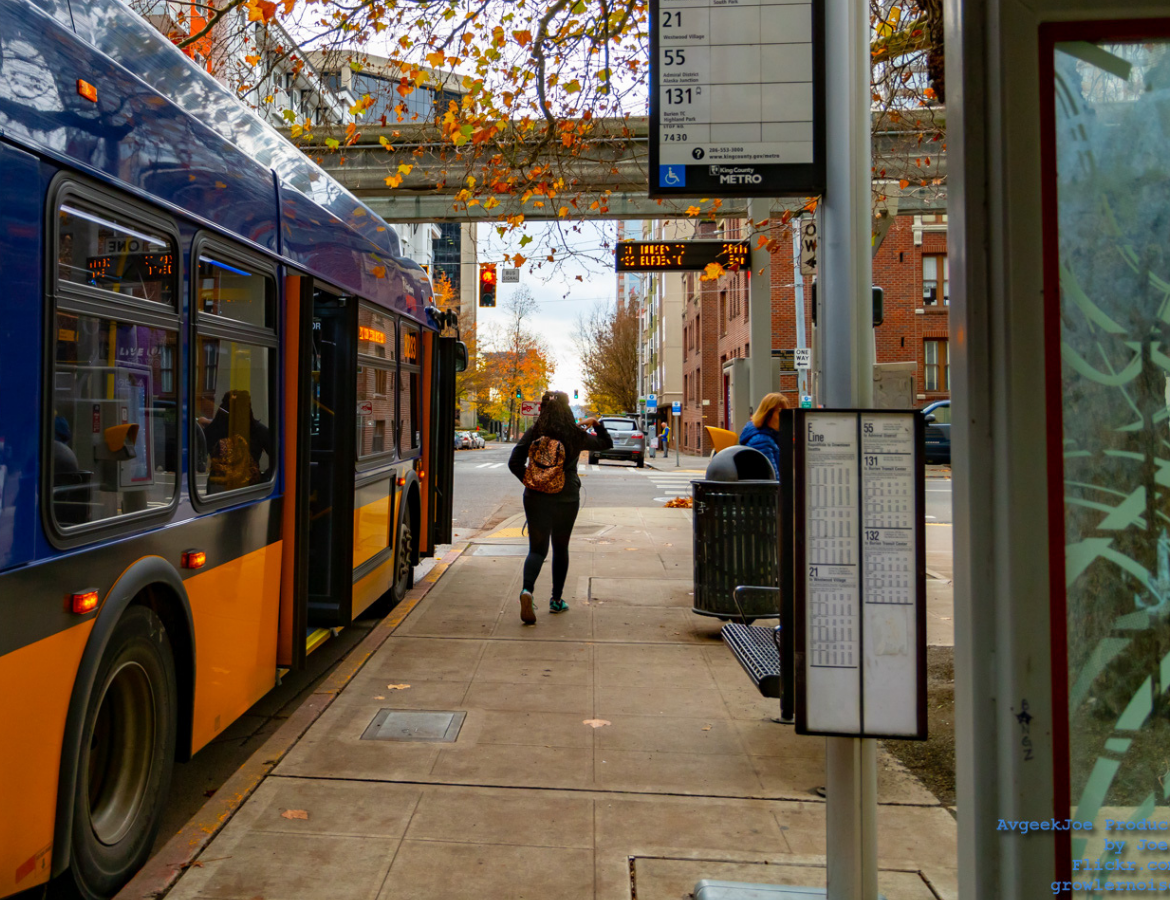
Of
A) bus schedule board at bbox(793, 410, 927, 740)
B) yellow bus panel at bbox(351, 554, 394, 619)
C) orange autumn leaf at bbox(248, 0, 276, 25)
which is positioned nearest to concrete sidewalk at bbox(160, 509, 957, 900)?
yellow bus panel at bbox(351, 554, 394, 619)

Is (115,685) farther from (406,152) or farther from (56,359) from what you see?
(406,152)

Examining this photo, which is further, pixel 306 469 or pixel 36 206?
pixel 306 469

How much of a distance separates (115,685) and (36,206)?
1.66 metres

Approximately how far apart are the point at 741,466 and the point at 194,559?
3954 mm

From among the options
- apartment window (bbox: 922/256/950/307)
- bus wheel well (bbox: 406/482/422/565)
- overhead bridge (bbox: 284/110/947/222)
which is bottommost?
bus wheel well (bbox: 406/482/422/565)

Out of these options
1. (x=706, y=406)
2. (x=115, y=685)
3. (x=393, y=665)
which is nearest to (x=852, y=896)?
(x=115, y=685)

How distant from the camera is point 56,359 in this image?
2.96m

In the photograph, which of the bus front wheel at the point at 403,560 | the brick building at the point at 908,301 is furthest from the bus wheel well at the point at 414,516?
the brick building at the point at 908,301

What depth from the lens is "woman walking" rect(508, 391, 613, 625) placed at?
7.65 m

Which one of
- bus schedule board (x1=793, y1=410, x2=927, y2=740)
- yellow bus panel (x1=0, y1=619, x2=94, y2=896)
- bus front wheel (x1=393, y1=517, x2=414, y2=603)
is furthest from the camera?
bus front wheel (x1=393, y1=517, x2=414, y2=603)

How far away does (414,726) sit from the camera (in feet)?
17.4

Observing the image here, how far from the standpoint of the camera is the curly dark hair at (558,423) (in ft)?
25.3

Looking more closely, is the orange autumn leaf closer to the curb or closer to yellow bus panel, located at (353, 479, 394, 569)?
yellow bus panel, located at (353, 479, 394, 569)

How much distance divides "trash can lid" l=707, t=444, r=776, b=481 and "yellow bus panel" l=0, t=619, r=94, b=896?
15.0 ft
